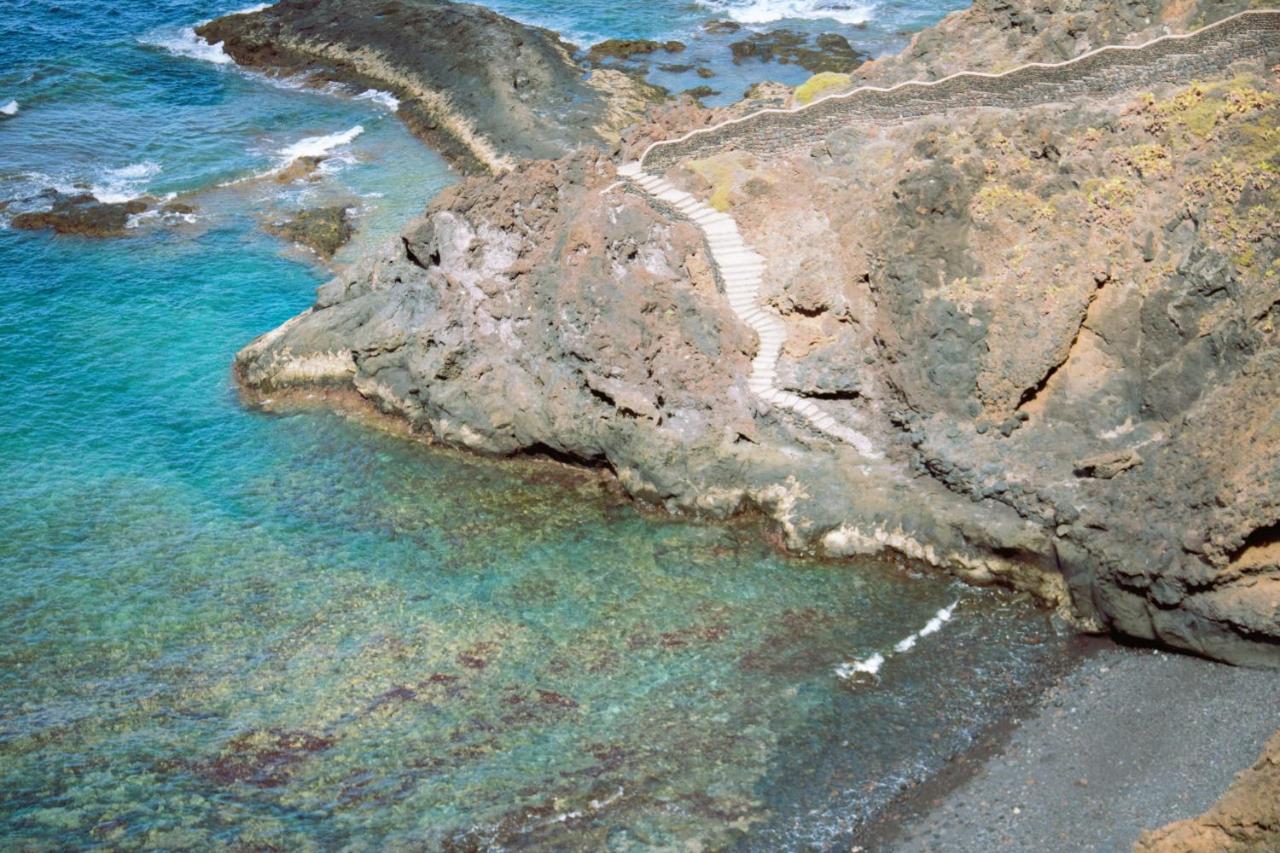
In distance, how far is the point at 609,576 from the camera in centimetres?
3016

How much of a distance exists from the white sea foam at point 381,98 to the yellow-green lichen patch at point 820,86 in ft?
88.1

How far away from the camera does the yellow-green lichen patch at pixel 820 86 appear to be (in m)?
37.3

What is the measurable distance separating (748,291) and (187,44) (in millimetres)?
46945

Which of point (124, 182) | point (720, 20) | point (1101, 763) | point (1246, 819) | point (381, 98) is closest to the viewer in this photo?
point (1246, 819)

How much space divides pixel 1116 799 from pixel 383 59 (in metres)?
50.7

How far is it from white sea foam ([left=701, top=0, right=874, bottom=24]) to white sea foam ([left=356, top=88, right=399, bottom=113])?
20.7 m

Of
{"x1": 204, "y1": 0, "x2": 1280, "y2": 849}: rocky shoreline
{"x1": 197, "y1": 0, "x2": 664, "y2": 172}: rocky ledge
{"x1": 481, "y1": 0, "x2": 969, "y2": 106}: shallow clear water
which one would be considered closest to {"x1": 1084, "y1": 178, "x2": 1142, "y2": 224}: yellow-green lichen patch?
{"x1": 204, "y1": 0, "x2": 1280, "y2": 849}: rocky shoreline

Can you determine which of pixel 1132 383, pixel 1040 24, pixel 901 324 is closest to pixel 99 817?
pixel 901 324

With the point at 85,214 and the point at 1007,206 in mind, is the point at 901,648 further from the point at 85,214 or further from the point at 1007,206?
the point at 85,214

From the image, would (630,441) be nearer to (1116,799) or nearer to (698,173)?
(698,173)

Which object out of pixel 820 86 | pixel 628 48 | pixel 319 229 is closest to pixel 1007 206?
pixel 820 86

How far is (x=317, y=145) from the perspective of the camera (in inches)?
2189

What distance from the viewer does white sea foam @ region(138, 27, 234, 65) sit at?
66.2 metres

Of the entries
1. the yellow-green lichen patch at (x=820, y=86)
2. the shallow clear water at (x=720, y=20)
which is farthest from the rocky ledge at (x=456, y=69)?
the yellow-green lichen patch at (x=820, y=86)
